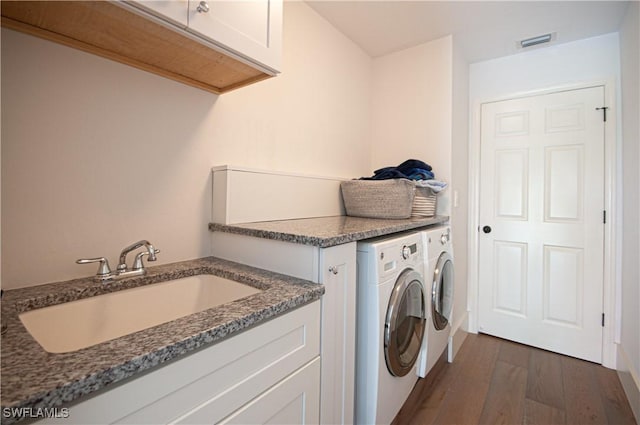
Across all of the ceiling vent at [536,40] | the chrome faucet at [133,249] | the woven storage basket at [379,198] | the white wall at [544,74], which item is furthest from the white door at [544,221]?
the chrome faucet at [133,249]

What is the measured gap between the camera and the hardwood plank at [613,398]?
5.08 feet

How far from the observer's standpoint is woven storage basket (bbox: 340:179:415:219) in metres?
1.77

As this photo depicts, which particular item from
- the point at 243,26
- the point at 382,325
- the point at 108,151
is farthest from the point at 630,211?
the point at 108,151

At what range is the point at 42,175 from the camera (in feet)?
3.12

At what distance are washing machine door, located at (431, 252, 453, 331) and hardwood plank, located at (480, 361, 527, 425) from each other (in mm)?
447

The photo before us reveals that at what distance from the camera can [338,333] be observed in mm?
1088

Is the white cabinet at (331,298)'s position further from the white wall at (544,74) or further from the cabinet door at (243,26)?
the white wall at (544,74)

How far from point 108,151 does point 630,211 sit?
2.79 metres

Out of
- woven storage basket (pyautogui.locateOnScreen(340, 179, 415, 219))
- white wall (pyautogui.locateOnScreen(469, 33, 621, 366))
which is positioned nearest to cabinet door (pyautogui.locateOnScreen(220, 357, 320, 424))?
woven storage basket (pyautogui.locateOnScreen(340, 179, 415, 219))

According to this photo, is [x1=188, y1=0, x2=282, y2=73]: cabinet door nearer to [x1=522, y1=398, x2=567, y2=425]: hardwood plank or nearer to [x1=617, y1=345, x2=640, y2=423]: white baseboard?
[x1=522, y1=398, x2=567, y2=425]: hardwood plank

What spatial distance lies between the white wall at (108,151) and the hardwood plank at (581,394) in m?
2.13

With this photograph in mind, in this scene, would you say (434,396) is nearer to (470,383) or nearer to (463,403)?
(463,403)

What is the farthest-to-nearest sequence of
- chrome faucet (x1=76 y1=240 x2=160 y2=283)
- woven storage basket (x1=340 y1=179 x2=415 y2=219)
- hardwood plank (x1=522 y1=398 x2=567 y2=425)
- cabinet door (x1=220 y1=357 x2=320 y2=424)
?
woven storage basket (x1=340 y1=179 x2=415 y2=219)
hardwood plank (x1=522 y1=398 x2=567 y2=425)
chrome faucet (x1=76 y1=240 x2=160 y2=283)
cabinet door (x1=220 y1=357 x2=320 y2=424)

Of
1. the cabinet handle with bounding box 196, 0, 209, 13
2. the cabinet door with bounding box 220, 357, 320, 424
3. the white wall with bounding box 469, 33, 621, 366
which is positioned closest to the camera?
the cabinet door with bounding box 220, 357, 320, 424
